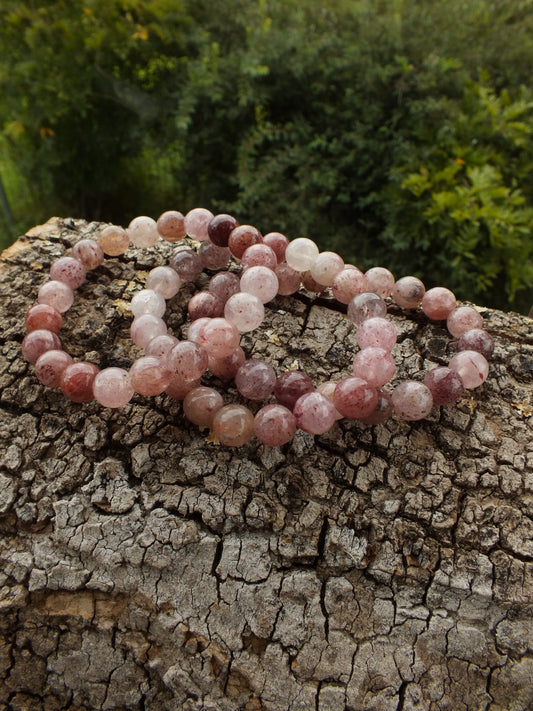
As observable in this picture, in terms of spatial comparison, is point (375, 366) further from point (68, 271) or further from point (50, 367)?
point (68, 271)

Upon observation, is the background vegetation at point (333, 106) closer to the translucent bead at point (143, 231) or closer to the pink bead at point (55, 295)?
the translucent bead at point (143, 231)

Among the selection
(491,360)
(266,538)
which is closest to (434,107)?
(491,360)

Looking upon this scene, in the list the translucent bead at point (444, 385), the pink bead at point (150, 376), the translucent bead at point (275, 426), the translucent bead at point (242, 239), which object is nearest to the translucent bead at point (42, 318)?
the pink bead at point (150, 376)

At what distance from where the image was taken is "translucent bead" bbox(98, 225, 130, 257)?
5.93 ft

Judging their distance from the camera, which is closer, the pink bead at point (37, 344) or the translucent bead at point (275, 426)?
the translucent bead at point (275, 426)

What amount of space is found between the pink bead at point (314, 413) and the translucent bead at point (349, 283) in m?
0.38

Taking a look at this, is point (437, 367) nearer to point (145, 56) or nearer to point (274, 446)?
point (274, 446)

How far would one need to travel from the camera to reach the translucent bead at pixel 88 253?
Answer: 5.85 feet

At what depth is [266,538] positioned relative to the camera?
53.4 inches

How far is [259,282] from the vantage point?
160cm

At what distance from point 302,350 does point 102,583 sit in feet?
2.65

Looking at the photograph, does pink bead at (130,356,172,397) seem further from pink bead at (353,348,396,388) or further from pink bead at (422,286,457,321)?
pink bead at (422,286,457,321)

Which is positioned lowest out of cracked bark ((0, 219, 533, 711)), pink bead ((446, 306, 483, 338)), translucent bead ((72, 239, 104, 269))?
cracked bark ((0, 219, 533, 711))

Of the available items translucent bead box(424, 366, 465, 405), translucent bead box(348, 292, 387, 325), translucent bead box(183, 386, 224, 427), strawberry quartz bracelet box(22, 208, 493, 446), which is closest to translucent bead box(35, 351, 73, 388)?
strawberry quartz bracelet box(22, 208, 493, 446)
